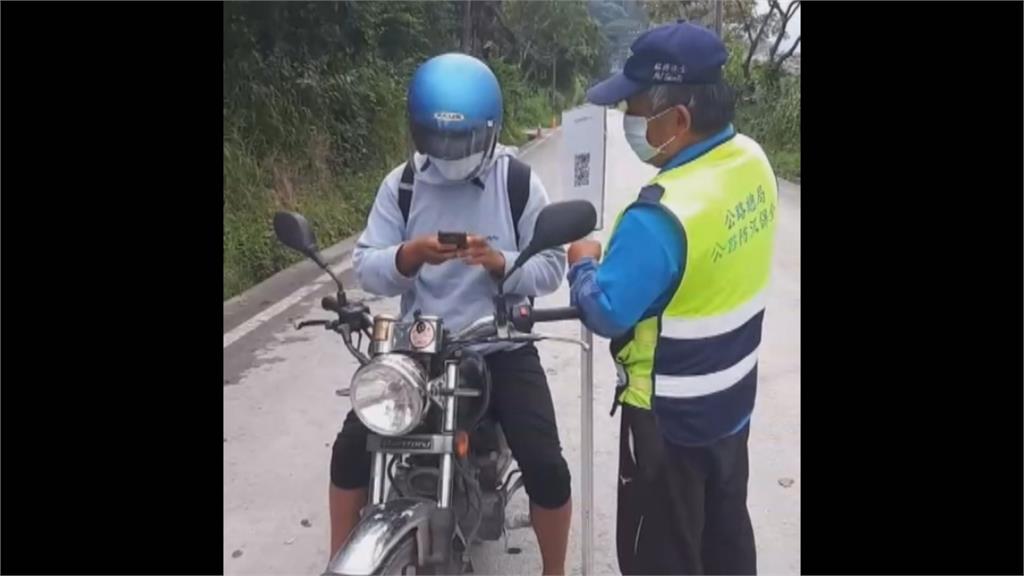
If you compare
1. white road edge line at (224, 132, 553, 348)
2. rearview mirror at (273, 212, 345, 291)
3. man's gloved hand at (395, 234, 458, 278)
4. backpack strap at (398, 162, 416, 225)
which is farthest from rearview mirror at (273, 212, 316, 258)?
white road edge line at (224, 132, 553, 348)

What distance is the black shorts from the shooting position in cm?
252

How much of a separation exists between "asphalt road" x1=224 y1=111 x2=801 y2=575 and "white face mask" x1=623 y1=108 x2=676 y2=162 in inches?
2.6

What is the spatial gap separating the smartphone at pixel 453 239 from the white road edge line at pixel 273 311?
3964 millimetres

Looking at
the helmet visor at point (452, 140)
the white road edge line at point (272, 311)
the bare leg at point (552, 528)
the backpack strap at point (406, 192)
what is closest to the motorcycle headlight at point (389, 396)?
the helmet visor at point (452, 140)

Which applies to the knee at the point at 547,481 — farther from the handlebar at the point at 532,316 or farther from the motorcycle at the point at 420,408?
the handlebar at the point at 532,316

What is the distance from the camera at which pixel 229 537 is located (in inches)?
141

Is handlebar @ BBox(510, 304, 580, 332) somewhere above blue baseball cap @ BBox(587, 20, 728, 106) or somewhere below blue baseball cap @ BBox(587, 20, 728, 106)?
below

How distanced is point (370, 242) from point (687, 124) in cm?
96

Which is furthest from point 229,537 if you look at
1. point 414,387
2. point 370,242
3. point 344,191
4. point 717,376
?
point 344,191

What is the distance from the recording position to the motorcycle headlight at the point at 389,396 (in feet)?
6.40

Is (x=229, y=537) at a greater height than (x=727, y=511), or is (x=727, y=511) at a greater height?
(x=727, y=511)

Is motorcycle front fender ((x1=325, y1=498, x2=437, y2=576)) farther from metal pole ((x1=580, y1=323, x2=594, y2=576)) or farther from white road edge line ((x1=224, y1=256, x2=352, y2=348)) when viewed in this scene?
white road edge line ((x1=224, y1=256, x2=352, y2=348))

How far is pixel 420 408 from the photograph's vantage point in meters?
1.97

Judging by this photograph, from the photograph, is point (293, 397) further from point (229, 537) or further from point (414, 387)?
point (414, 387)
